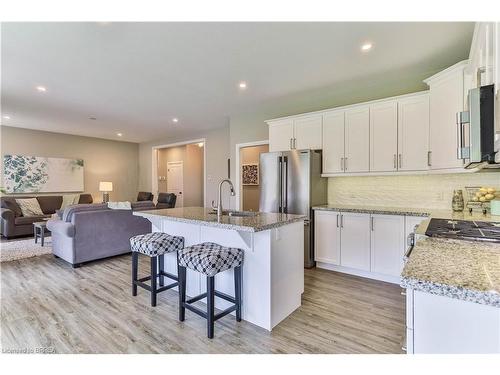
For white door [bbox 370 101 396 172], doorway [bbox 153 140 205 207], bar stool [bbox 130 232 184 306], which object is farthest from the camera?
doorway [bbox 153 140 205 207]

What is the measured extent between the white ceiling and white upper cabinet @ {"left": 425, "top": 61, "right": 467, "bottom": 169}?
12.9 inches

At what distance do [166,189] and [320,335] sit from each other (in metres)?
7.55

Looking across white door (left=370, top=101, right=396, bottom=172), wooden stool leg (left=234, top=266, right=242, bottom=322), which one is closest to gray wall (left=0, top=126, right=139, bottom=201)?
wooden stool leg (left=234, top=266, right=242, bottom=322)

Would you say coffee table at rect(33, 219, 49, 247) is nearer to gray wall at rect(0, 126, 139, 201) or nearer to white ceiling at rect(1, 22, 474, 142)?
white ceiling at rect(1, 22, 474, 142)

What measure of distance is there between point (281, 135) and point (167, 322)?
124 inches

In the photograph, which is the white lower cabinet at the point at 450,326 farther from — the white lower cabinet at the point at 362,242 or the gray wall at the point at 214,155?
the gray wall at the point at 214,155

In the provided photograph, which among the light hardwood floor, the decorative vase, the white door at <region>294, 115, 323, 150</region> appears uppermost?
the white door at <region>294, 115, 323, 150</region>

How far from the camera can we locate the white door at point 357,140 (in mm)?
3555

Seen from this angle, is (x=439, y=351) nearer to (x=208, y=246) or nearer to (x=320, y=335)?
(x=320, y=335)

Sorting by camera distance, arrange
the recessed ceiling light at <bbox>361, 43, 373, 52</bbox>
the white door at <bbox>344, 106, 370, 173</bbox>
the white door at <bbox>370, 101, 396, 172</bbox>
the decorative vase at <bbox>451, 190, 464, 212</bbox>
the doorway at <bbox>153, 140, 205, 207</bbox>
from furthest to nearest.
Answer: the doorway at <bbox>153, 140, 205, 207</bbox>, the white door at <bbox>344, 106, 370, 173</bbox>, the white door at <bbox>370, 101, 396, 172</bbox>, the decorative vase at <bbox>451, 190, 464, 212</bbox>, the recessed ceiling light at <bbox>361, 43, 373, 52</bbox>

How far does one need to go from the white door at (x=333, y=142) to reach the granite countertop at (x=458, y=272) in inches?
101

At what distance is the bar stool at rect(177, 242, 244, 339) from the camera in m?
2.04
